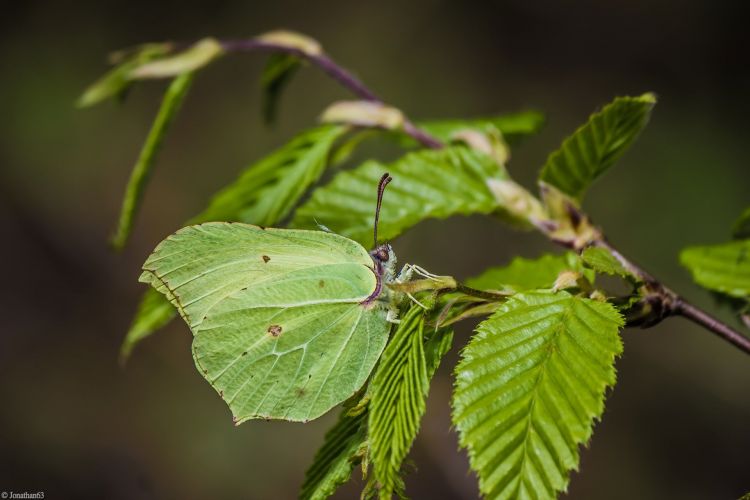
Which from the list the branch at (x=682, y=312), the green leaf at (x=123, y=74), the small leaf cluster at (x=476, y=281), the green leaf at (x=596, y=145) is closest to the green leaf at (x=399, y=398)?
the small leaf cluster at (x=476, y=281)

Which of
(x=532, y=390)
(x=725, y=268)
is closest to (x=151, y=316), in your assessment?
(x=532, y=390)

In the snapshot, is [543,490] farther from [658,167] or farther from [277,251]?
[658,167]

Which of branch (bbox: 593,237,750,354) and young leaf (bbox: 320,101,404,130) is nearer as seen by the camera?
branch (bbox: 593,237,750,354)

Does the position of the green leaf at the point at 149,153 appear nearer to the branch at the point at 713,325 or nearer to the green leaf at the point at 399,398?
the green leaf at the point at 399,398

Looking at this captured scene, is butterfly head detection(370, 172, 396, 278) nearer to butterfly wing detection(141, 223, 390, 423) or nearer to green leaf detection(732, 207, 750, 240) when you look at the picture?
butterfly wing detection(141, 223, 390, 423)

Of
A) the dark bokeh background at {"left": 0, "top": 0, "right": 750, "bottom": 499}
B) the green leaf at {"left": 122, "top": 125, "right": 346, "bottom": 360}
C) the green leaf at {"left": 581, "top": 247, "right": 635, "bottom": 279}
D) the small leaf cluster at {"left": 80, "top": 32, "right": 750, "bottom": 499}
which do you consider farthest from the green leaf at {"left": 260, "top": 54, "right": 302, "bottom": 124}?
the dark bokeh background at {"left": 0, "top": 0, "right": 750, "bottom": 499}

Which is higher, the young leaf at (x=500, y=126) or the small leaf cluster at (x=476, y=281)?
the young leaf at (x=500, y=126)
